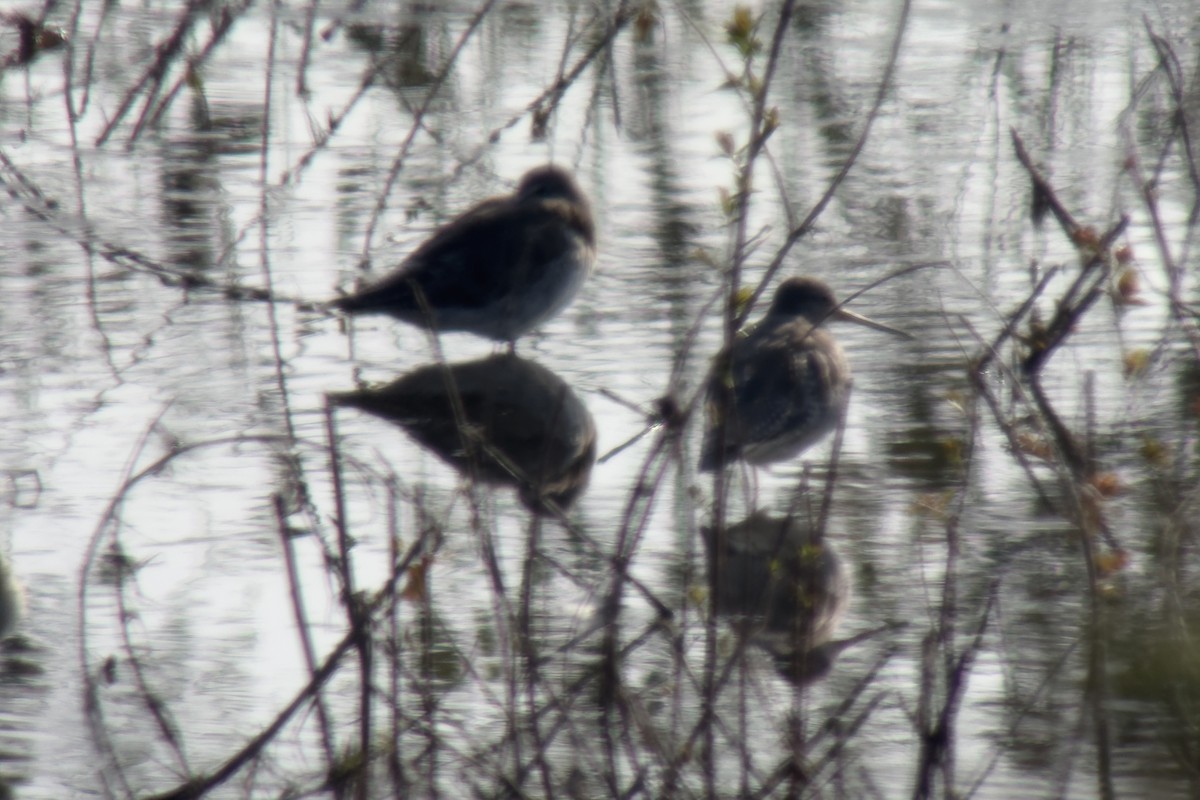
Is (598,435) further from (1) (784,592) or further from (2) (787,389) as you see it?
(1) (784,592)

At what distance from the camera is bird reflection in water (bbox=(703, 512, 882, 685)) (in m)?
4.25

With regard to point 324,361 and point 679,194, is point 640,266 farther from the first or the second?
point 324,361

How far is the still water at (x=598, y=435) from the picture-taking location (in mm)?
4406

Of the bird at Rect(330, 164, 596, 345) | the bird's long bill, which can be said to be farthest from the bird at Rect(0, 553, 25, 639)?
the bird's long bill

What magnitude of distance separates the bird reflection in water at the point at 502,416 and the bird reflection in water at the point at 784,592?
74 centimetres

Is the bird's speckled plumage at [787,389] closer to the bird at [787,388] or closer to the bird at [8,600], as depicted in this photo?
the bird at [787,388]

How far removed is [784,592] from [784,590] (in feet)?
0.03

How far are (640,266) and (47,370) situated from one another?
8.81 feet

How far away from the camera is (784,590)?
574cm

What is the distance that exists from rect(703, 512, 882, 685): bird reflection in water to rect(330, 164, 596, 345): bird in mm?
2155

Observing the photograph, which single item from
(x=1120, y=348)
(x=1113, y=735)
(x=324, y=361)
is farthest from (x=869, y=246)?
(x=1113, y=735)

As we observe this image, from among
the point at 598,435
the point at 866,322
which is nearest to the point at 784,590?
the point at 598,435

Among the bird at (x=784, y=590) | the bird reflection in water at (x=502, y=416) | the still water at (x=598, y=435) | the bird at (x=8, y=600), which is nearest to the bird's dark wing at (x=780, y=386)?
the still water at (x=598, y=435)

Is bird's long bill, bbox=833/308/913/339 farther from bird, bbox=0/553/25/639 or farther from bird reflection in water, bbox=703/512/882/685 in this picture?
bird, bbox=0/553/25/639
